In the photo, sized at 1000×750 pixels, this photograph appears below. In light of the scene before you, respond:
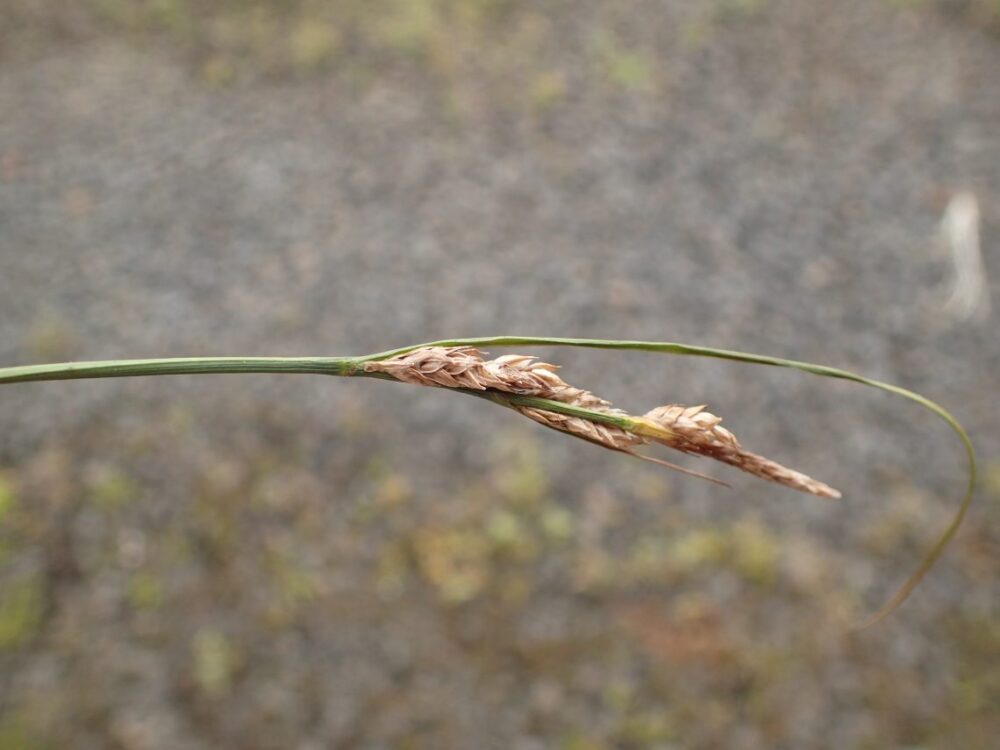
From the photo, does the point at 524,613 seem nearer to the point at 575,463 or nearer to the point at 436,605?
the point at 436,605

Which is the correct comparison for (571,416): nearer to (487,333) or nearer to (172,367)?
(172,367)

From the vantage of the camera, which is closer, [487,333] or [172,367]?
[172,367]

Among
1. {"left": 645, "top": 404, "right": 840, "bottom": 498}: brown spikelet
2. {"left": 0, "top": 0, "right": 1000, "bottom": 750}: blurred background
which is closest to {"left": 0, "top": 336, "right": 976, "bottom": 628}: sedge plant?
{"left": 645, "top": 404, "right": 840, "bottom": 498}: brown spikelet

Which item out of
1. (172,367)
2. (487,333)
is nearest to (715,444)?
(172,367)

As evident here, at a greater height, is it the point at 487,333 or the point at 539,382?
the point at 487,333

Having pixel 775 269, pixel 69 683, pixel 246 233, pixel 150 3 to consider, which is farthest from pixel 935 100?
pixel 69 683
